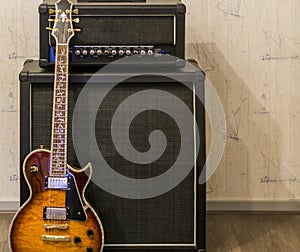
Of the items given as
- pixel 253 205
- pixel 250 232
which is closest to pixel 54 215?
pixel 250 232

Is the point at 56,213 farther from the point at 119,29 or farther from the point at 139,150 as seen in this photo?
the point at 119,29

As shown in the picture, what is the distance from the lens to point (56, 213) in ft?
8.44

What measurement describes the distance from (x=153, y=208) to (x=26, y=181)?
0.43 meters

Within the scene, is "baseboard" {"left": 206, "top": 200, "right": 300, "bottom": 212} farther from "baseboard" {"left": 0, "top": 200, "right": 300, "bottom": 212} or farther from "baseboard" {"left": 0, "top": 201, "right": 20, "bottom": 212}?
"baseboard" {"left": 0, "top": 201, "right": 20, "bottom": 212}

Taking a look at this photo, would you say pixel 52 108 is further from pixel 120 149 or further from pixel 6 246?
pixel 6 246

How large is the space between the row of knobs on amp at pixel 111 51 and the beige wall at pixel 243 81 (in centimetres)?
54

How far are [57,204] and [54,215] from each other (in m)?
0.04

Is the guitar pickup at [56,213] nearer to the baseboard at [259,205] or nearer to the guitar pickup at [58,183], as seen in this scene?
the guitar pickup at [58,183]

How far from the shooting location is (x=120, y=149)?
106 inches

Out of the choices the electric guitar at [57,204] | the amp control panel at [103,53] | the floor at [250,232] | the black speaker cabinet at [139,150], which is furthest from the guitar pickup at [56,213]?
the amp control panel at [103,53]

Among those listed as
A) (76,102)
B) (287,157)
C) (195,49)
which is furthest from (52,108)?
(287,157)

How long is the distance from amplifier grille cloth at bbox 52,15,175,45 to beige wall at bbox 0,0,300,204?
20.1 inches

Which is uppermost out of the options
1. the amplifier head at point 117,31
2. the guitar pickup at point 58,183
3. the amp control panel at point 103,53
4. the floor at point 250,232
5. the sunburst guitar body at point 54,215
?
the amplifier head at point 117,31

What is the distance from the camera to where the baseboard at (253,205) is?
3.25 m
